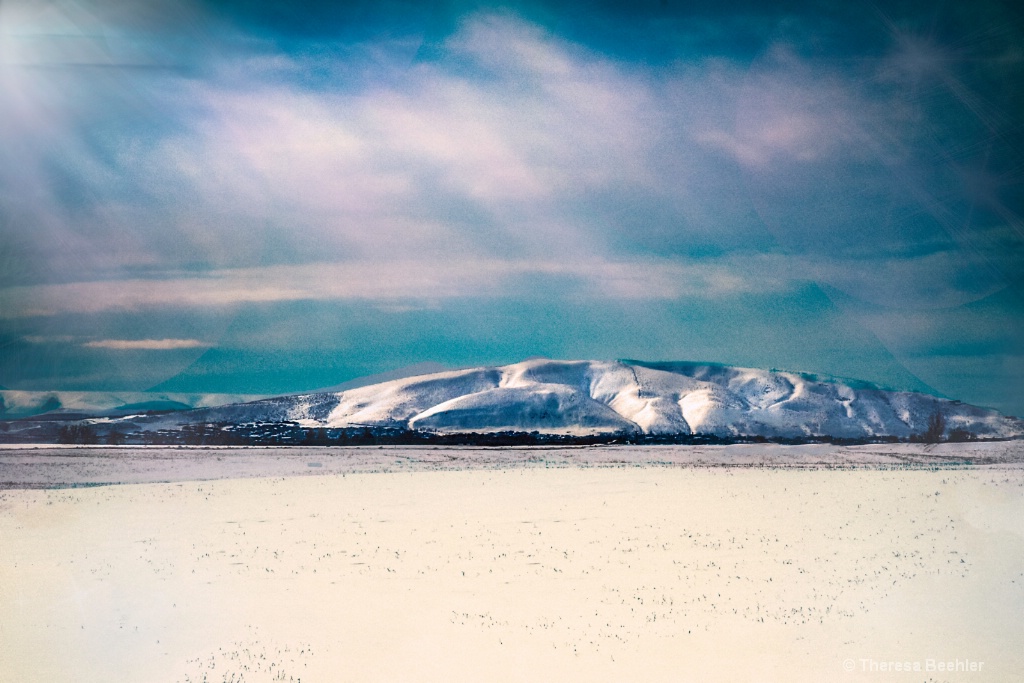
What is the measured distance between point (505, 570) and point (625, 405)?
4.88ft

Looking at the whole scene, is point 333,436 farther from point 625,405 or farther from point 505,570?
point 625,405


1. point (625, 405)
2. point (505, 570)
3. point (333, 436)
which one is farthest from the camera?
point (625, 405)

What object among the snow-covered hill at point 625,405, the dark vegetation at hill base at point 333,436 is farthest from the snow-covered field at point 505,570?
the snow-covered hill at point 625,405

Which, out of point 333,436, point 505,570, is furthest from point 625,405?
point 333,436

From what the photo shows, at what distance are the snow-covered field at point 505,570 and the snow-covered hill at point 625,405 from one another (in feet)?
0.66

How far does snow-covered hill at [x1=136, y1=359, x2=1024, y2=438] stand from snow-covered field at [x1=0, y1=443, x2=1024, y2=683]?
0.20 meters

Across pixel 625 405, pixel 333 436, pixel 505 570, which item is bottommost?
pixel 505 570

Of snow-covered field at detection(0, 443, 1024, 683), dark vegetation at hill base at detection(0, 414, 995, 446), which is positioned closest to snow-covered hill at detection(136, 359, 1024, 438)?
dark vegetation at hill base at detection(0, 414, 995, 446)

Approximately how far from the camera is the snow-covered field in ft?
11.7

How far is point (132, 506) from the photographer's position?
4242 mm

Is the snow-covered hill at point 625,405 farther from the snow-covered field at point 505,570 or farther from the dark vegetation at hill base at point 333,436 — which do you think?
the snow-covered field at point 505,570

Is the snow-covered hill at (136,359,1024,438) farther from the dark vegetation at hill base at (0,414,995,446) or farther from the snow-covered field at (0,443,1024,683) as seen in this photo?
the snow-covered field at (0,443,1024,683)

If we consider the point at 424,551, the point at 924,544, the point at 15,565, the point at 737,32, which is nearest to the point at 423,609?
the point at 424,551

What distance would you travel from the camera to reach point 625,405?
16.7 feet
